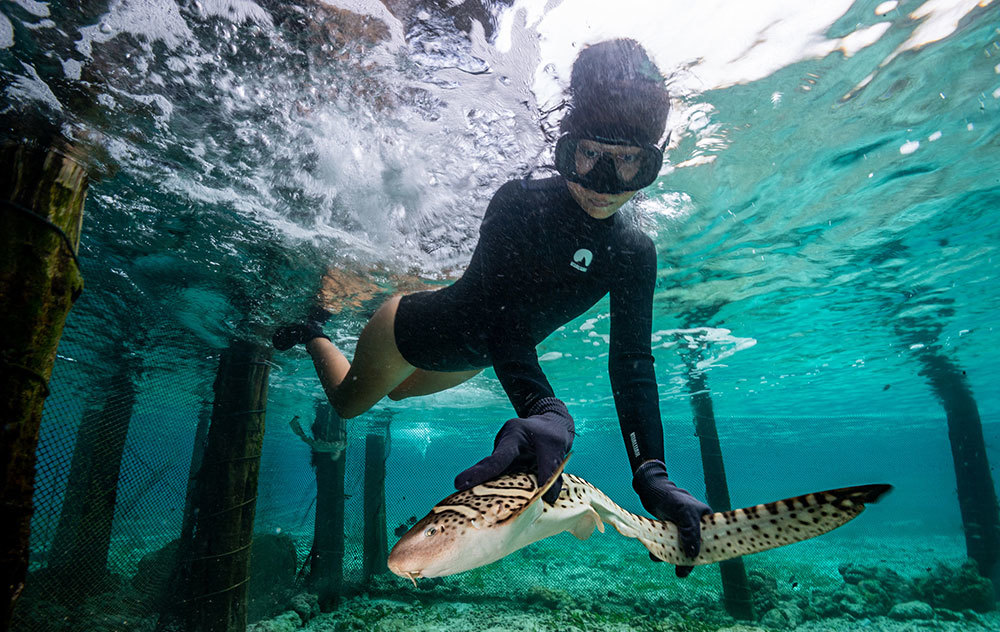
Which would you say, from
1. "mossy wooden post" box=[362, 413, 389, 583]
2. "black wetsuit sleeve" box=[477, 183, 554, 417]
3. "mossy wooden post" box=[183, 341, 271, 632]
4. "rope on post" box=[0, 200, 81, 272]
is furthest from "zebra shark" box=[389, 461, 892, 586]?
"mossy wooden post" box=[362, 413, 389, 583]

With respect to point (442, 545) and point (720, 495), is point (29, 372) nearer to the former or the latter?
point (442, 545)

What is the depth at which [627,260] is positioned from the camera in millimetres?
3754

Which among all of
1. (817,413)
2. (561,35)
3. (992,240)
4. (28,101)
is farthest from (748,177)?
(817,413)

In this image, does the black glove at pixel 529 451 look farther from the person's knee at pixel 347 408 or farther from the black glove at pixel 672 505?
the person's knee at pixel 347 408

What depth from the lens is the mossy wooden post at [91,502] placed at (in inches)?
362

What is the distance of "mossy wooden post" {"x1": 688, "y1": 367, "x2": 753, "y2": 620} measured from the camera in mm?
11914

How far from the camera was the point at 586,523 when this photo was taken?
279 centimetres

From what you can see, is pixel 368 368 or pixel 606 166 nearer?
pixel 606 166

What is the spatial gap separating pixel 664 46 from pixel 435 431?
4021 centimetres

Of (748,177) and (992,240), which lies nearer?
(748,177)

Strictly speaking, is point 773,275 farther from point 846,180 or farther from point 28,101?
point 28,101

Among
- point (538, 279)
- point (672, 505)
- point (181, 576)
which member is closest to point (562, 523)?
point (672, 505)

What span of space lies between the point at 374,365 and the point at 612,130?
3.21 m

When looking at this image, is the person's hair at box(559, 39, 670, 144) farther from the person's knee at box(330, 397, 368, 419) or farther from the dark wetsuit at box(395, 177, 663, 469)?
the person's knee at box(330, 397, 368, 419)
